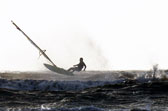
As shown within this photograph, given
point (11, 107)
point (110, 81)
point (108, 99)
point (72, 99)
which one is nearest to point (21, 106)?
point (11, 107)

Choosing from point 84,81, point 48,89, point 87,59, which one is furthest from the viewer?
point 87,59

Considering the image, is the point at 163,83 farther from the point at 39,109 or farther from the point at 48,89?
the point at 39,109

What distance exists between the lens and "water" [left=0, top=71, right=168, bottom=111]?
74.9ft

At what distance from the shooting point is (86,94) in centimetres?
2798

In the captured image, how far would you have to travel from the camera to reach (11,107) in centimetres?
2316

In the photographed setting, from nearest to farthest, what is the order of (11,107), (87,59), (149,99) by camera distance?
1. (11,107)
2. (149,99)
3. (87,59)

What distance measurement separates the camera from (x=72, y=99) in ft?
84.2

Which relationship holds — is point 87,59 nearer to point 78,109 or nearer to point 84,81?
point 84,81

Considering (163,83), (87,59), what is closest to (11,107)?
(163,83)

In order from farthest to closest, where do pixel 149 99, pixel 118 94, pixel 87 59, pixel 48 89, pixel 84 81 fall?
pixel 87 59 → pixel 84 81 → pixel 48 89 → pixel 118 94 → pixel 149 99

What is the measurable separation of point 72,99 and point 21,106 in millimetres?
3512

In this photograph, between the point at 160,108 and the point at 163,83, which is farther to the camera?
the point at 163,83

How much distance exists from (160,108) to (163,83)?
444 inches

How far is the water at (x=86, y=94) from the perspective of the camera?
74.9 ft
